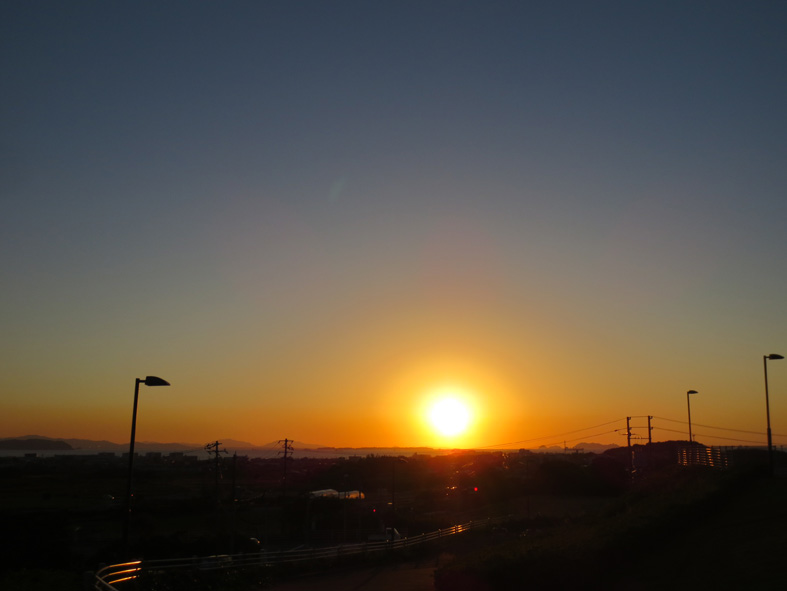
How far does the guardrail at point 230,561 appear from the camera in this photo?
1600 cm

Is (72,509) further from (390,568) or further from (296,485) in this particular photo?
(390,568)

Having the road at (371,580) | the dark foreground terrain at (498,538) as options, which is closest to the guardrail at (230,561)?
the dark foreground terrain at (498,538)

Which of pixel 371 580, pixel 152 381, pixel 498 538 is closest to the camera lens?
pixel 152 381

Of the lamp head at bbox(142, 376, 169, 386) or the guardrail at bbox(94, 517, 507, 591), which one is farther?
the lamp head at bbox(142, 376, 169, 386)

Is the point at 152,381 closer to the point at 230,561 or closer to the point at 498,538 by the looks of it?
the point at 230,561

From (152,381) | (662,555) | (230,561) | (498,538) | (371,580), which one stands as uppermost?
(152,381)

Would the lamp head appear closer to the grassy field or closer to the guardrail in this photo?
the guardrail

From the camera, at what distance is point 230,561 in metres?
21.5

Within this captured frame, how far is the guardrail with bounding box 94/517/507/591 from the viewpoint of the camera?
16.0 m

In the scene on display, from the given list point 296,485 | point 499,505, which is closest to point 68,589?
point 499,505

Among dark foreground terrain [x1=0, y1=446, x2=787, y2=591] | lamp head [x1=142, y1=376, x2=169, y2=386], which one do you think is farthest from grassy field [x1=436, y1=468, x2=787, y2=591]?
lamp head [x1=142, y1=376, x2=169, y2=386]

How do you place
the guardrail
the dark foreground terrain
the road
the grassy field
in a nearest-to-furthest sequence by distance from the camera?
the guardrail → the grassy field → the dark foreground terrain → the road

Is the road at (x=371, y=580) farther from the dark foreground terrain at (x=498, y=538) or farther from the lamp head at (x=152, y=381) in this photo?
the lamp head at (x=152, y=381)

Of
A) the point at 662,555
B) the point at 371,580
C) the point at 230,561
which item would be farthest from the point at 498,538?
the point at 230,561
